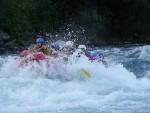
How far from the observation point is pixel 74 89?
1338 cm

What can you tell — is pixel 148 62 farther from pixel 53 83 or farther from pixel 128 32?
pixel 128 32

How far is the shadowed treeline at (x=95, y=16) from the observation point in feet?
103

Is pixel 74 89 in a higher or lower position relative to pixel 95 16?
lower

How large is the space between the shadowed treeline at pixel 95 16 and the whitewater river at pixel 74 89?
48.8ft

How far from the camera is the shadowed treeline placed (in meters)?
31.2

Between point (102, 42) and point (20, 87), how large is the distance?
18.6 metres

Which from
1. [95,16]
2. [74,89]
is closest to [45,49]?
[74,89]

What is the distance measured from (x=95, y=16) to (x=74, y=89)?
22.4m

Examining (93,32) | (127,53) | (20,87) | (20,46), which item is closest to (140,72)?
(20,87)

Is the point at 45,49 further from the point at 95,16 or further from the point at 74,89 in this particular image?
the point at 95,16

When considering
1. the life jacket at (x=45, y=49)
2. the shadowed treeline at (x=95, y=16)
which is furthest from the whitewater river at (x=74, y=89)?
the shadowed treeline at (x=95, y=16)

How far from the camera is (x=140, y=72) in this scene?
55.7 ft

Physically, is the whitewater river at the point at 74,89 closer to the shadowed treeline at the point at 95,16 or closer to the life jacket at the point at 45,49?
the life jacket at the point at 45,49

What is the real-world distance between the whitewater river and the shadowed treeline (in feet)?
48.8
